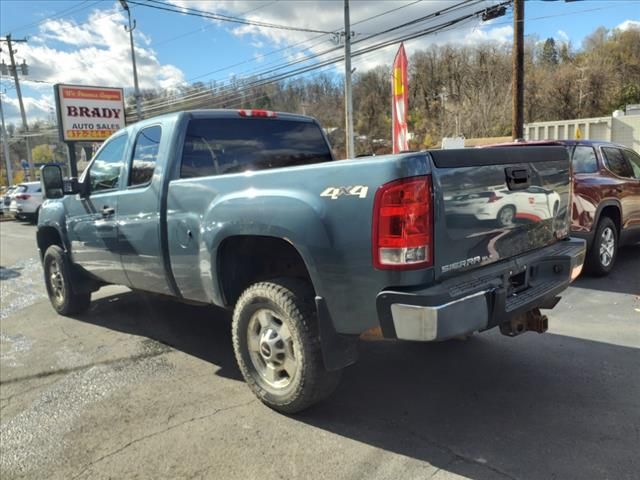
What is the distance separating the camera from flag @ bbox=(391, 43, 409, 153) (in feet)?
41.0

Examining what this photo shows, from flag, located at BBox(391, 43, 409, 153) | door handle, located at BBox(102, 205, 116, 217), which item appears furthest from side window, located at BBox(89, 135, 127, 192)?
flag, located at BBox(391, 43, 409, 153)

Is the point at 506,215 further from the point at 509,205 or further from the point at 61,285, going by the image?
the point at 61,285

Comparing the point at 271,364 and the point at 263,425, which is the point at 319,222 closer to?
the point at 271,364

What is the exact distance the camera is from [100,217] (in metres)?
4.96

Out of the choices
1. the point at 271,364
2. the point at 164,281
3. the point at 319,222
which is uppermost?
the point at 319,222

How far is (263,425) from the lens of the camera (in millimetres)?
3344

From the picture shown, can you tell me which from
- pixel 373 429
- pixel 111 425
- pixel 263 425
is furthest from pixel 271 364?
pixel 111 425

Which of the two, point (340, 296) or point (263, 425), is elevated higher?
point (340, 296)

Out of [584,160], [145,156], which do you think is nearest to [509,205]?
[145,156]

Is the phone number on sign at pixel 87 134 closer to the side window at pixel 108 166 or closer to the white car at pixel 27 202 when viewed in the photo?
the white car at pixel 27 202

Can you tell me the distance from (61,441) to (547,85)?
5113 centimetres

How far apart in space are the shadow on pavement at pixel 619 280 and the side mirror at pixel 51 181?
20.3ft

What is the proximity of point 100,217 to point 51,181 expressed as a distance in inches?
33.8

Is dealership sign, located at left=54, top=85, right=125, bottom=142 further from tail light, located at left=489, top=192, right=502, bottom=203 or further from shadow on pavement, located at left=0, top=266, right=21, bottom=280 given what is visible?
tail light, located at left=489, top=192, right=502, bottom=203
